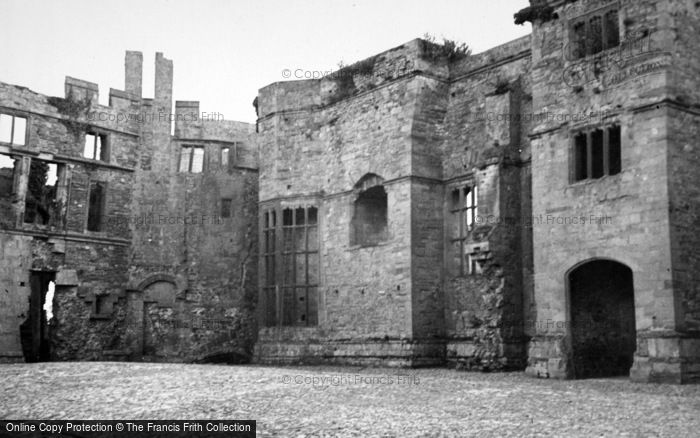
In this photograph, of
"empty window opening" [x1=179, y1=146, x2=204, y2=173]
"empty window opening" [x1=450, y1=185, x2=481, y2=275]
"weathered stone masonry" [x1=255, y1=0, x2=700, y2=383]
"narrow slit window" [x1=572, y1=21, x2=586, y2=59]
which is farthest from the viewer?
"empty window opening" [x1=179, y1=146, x2=204, y2=173]

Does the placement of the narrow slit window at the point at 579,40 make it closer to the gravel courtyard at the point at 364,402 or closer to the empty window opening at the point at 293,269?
the gravel courtyard at the point at 364,402

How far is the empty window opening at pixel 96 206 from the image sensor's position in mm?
26094

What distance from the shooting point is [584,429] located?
33.8 feet

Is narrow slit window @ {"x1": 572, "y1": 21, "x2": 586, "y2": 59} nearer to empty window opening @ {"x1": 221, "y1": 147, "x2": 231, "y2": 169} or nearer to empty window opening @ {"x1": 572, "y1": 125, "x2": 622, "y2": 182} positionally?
empty window opening @ {"x1": 572, "y1": 125, "x2": 622, "y2": 182}

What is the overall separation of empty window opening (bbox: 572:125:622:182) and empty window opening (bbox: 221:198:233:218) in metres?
13.7

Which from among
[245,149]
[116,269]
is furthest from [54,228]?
[245,149]

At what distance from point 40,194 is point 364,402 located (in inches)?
648

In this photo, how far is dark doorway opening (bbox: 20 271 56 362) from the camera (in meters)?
24.7

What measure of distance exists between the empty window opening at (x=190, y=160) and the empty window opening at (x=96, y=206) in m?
2.70

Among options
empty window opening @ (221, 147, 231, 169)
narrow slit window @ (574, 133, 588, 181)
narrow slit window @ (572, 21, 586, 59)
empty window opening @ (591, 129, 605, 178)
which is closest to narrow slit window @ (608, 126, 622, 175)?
empty window opening @ (591, 129, 605, 178)

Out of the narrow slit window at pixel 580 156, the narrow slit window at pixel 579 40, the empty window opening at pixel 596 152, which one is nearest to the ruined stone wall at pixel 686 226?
the empty window opening at pixel 596 152

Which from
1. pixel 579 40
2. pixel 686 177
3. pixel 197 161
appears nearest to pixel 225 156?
pixel 197 161

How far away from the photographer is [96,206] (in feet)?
86.7

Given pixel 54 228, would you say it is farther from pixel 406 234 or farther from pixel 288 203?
pixel 406 234
